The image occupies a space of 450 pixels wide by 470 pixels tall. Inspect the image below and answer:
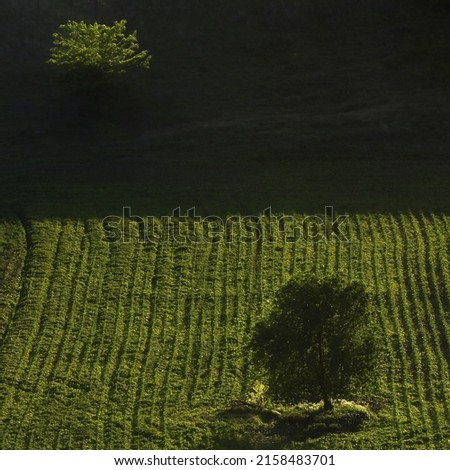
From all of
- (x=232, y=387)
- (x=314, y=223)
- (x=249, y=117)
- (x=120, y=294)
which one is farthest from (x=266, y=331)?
(x=249, y=117)

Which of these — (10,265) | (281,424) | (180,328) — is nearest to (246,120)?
(10,265)

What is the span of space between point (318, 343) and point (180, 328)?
8519 millimetres

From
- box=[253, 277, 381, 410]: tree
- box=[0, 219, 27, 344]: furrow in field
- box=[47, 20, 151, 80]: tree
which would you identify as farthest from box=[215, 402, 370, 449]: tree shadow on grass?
box=[47, 20, 151, 80]: tree

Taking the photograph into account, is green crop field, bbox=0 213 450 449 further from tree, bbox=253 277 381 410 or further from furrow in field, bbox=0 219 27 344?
tree, bbox=253 277 381 410

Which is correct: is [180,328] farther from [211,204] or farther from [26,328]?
[211,204]

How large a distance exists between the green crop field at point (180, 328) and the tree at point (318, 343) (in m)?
1.55

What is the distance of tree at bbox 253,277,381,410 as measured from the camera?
1570 inches

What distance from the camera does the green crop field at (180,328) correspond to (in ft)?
132

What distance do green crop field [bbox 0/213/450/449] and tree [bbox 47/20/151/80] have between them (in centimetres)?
1113

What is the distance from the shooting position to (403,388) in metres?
42.9

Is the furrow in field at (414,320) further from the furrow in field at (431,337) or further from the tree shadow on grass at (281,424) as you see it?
the tree shadow on grass at (281,424)

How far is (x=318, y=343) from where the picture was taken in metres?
40.0

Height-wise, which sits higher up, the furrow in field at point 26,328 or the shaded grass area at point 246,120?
the shaded grass area at point 246,120

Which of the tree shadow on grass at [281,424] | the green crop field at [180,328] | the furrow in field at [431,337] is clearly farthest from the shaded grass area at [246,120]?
the tree shadow on grass at [281,424]
